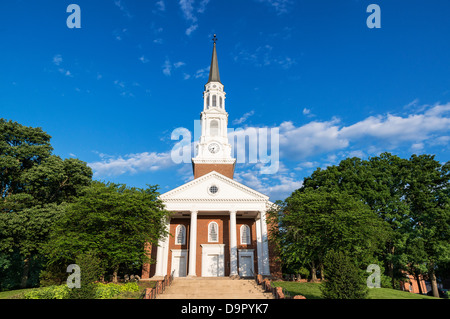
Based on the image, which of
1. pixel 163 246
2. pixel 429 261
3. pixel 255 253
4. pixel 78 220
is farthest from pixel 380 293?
pixel 78 220

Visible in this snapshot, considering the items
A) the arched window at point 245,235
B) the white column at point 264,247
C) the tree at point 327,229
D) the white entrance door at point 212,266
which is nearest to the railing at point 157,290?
the white entrance door at point 212,266

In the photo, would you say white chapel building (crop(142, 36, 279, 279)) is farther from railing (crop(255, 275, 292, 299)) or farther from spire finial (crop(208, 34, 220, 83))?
spire finial (crop(208, 34, 220, 83))

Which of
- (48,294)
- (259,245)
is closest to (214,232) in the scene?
(259,245)

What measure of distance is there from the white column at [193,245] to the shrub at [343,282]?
1872 cm

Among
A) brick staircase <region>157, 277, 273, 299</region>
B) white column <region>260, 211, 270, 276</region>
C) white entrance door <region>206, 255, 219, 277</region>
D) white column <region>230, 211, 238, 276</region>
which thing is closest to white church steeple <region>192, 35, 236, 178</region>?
white column <region>230, 211, 238, 276</region>

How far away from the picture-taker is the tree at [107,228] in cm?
2427

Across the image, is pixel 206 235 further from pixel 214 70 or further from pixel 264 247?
pixel 214 70

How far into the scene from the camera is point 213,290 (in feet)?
77.3

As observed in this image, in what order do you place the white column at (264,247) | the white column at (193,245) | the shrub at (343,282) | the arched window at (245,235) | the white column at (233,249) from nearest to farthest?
the shrub at (343,282)
the white column at (193,245)
the white column at (233,249)
the white column at (264,247)
the arched window at (245,235)

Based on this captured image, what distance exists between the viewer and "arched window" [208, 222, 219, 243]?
35906 mm

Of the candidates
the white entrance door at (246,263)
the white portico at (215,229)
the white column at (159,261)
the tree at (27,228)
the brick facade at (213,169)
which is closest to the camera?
the tree at (27,228)

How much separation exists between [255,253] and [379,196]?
50.2ft

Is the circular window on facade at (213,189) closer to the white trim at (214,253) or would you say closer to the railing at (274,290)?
the white trim at (214,253)

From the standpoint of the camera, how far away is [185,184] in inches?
1364
